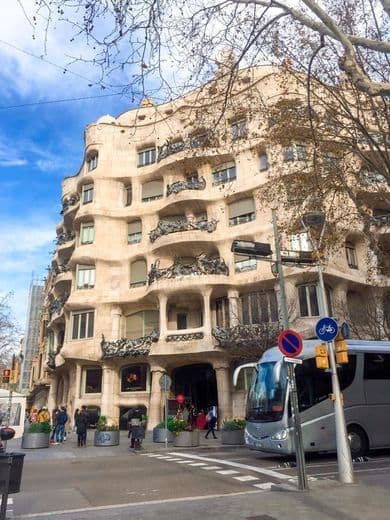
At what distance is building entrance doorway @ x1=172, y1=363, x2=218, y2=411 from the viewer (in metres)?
29.2

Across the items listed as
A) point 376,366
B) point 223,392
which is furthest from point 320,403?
point 223,392

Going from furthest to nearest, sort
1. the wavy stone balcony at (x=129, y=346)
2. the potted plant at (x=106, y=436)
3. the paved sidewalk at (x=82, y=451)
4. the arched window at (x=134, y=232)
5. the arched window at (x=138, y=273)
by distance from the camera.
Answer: the arched window at (x=134, y=232), the arched window at (x=138, y=273), the wavy stone balcony at (x=129, y=346), the potted plant at (x=106, y=436), the paved sidewalk at (x=82, y=451)

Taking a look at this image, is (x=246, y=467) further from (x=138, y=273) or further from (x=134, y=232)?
(x=134, y=232)

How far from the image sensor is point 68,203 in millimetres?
37250

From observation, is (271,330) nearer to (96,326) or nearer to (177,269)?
(177,269)

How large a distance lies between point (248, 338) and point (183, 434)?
6857 millimetres

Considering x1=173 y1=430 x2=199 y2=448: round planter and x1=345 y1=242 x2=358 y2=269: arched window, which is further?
x1=345 y1=242 x2=358 y2=269: arched window

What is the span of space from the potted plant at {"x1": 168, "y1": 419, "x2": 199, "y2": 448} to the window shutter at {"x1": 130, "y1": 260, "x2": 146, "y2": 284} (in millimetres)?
13387

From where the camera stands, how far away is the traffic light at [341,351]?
30.7 feet

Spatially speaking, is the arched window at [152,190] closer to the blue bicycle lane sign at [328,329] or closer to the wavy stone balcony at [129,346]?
the wavy stone balcony at [129,346]

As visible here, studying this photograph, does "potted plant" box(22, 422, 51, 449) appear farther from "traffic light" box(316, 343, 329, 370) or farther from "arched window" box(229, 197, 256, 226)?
"arched window" box(229, 197, 256, 226)

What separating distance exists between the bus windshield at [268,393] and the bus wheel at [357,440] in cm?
226

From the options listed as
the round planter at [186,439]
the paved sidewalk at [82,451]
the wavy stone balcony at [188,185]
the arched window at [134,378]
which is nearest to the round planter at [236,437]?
the paved sidewalk at [82,451]

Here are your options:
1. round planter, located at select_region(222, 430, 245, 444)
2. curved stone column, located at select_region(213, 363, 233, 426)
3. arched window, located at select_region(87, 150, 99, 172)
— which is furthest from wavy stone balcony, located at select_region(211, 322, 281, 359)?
arched window, located at select_region(87, 150, 99, 172)
